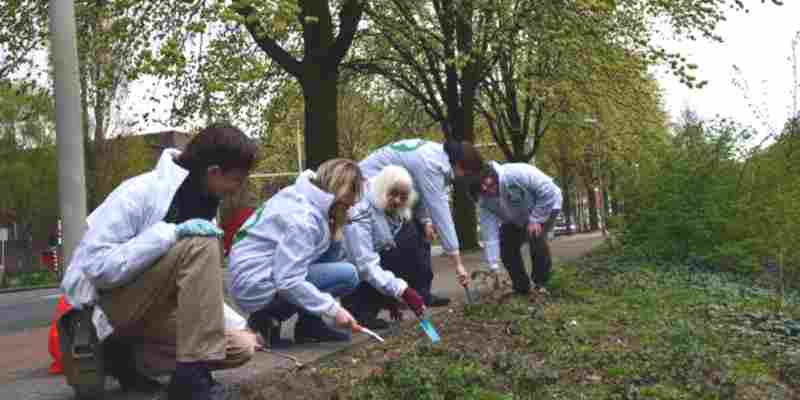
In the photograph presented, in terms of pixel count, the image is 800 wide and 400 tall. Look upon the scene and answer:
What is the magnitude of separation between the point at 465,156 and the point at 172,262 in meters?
3.43

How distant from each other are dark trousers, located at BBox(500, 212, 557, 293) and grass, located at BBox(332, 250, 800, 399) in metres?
0.17

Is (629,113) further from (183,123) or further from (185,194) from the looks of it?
(185,194)

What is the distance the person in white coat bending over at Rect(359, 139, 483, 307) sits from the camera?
21.2 ft

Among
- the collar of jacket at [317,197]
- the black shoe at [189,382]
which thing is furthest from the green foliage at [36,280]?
the black shoe at [189,382]

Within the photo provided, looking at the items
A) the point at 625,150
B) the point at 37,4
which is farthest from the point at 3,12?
the point at 625,150

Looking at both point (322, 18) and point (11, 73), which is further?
point (322, 18)

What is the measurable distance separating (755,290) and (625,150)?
19783 mm

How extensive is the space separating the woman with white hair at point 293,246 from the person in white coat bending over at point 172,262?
2.21 ft

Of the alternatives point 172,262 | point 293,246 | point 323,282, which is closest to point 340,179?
point 293,246

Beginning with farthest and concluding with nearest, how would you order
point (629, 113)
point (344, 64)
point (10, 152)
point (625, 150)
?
point (10, 152), point (625, 150), point (629, 113), point (344, 64)

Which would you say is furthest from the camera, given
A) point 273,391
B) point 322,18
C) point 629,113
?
point 629,113

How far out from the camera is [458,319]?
19.1 feet

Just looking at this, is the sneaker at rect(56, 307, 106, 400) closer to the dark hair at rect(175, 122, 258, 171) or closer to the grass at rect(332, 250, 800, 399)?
the dark hair at rect(175, 122, 258, 171)

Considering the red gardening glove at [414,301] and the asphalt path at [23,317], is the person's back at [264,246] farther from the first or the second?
the asphalt path at [23,317]
